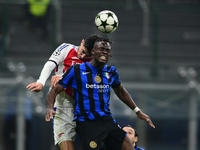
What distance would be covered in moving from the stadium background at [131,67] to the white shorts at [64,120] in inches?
179

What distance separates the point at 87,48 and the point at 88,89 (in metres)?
0.57

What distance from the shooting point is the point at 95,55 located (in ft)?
18.1

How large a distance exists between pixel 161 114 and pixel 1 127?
3662 mm

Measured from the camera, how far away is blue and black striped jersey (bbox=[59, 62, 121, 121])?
218 inches

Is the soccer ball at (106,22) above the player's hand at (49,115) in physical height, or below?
above

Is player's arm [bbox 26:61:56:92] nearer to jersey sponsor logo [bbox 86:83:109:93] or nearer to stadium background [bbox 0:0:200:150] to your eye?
jersey sponsor logo [bbox 86:83:109:93]

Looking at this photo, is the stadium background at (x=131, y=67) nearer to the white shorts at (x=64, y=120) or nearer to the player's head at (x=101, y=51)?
the white shorts at (x=64, y=120)

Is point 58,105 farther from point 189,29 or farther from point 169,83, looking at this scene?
point 189,29

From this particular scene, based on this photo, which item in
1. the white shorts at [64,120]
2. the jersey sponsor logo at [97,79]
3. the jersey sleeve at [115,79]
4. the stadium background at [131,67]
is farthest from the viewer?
the stadium background at [131,67]

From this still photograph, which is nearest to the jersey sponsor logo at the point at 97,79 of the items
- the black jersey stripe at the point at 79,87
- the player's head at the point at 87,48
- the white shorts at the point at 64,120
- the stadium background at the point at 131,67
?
the black jersey stripe at the point at 79,87

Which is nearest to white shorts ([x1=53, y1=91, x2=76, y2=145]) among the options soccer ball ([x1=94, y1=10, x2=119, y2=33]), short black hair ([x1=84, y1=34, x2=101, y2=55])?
short black hair ([x1=84, y1=34, x2=101, y2=55])

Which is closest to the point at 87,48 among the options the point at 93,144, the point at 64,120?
the point at 64,120

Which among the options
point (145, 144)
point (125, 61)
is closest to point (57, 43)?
point (125, 61)

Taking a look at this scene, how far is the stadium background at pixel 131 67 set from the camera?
34.5 ft
